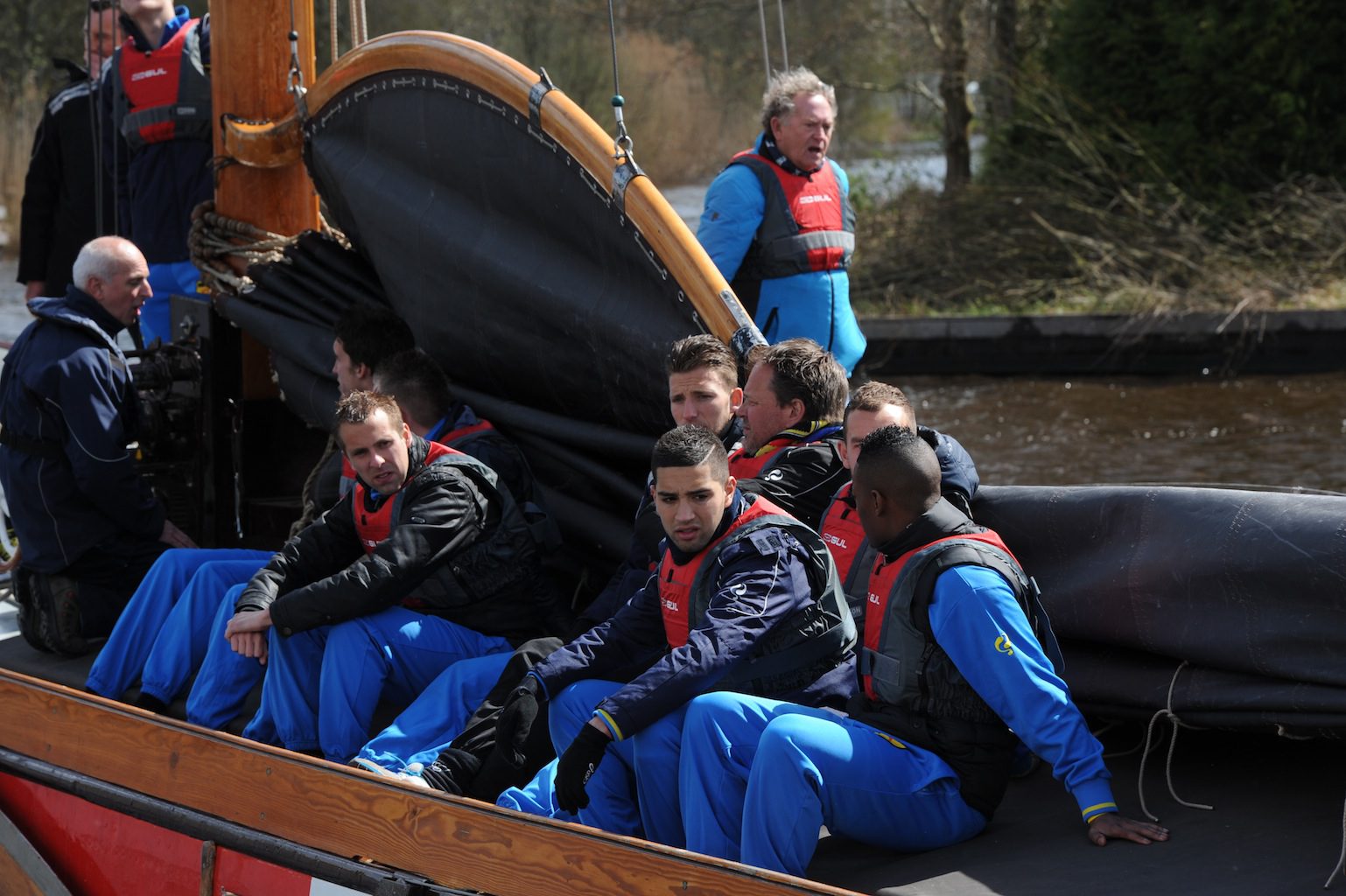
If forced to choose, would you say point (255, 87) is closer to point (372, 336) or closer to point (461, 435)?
point (372, 336)

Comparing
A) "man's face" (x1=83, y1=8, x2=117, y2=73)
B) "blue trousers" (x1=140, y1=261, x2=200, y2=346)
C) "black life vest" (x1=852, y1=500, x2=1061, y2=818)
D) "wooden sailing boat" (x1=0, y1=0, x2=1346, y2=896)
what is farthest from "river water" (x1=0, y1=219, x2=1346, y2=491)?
"black life vest" (x1=852, y1=500, x2=1061, y2=818)

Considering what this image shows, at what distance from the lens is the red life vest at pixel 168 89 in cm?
518

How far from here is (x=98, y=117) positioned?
5.71m

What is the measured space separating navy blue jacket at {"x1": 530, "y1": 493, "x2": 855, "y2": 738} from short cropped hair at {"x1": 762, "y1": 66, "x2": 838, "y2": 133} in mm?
1703

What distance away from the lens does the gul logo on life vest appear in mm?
3143

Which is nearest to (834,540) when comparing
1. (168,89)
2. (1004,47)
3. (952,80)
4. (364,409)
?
(364,409)

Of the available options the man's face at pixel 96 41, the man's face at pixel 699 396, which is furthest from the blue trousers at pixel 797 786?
the man's face at pixel 96 41

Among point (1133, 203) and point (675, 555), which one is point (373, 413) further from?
point (1133, 203)

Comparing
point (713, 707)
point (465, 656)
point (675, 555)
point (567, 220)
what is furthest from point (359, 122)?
point (713, 707)

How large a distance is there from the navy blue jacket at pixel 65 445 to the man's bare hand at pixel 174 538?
156 millimetres

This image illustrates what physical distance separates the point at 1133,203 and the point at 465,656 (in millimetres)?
9842

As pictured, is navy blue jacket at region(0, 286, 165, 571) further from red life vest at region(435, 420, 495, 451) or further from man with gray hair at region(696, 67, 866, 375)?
man with gray hair at region(696, 67, 866, 375)

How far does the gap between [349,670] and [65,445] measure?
49.6 inches

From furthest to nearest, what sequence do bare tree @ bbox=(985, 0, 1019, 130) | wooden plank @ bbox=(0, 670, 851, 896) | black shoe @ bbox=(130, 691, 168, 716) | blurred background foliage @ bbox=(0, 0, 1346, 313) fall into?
bare tree @ bbox=(985, 0, 1019, 130)
blurred background foliage @ bbox=(0, 0, 1346, 313)
black shoe @ bbox=(130, 691, 168, 716)
wooden plank @ bbox=(0, 670, 851, 896)
